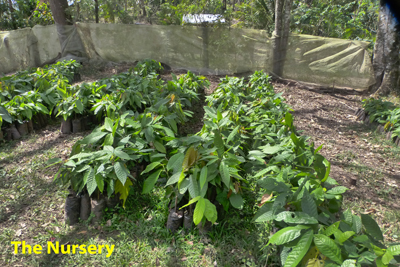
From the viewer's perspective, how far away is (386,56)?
6.43 m

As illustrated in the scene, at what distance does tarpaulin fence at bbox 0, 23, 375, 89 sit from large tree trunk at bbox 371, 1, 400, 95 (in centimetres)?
A: 43

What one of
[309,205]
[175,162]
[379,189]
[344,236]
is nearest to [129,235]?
[175,162]

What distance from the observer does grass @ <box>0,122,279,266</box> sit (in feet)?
6.72

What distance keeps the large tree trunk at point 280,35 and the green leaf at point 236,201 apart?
6.78 m

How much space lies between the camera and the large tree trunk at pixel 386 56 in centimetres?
614

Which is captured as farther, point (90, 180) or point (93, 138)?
point (93, 138)

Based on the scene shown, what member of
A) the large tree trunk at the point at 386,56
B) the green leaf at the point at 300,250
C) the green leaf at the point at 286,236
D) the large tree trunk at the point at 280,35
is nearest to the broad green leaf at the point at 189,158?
the green leaf at the point at 286,236

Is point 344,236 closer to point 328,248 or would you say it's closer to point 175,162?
point 328,248

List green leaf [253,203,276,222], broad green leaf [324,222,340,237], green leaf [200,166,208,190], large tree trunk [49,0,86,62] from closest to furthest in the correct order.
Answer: broad green leaf [324,222,340,237]
green leaf [253,203,276,222]
green leaf [200,166,208,190]
large tree trunk [49,0,86,62]

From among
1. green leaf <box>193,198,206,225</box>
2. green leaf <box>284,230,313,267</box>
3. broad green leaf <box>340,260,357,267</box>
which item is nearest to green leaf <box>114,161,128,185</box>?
green leaf <box>193,198,206,225</box>

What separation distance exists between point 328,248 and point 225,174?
33.4 inches

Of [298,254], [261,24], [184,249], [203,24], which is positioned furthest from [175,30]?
[298,254]

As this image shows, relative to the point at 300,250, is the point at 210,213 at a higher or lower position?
lower

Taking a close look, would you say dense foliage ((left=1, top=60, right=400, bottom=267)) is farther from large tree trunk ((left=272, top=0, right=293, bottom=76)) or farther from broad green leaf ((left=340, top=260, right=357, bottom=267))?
large tree trunk ((left=272, top=0, right=293, bottom=76))
